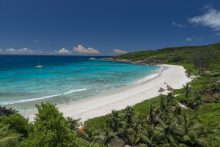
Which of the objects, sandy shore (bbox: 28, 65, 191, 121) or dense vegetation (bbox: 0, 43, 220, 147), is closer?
dense vegetation (bbox: 0, 43, 220, 147)

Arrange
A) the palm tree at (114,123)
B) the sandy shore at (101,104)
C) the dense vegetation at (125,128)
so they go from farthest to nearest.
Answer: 1. the sandy shore at (101,104)
2. the palm tree at (114,123)
3. the dense vegetation at (125,128)

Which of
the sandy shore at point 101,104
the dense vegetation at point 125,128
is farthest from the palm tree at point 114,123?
the sandy shore at point 101,104

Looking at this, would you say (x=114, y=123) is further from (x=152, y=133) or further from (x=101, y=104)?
(x=101, y=104)

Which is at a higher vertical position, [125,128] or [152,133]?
[125,128]

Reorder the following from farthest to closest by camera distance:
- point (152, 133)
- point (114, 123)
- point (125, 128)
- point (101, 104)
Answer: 1. point (101, 104)
2. point (114, 123)
3. point (125, 128)
4. point (152, 133)

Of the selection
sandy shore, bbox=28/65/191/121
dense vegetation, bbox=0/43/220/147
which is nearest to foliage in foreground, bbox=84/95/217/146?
dense vegetation, bbox=0/43/220/147

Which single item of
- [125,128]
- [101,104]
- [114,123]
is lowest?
[101,104]

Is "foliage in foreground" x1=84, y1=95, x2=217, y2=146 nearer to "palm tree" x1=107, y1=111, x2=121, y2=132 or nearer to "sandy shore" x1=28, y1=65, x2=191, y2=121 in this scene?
"palm tree" x1=107, y1=111, x2=121, y2=132

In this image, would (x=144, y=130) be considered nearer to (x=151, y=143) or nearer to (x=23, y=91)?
(x=151, y=143)

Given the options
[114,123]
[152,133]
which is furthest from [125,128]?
[152,133]

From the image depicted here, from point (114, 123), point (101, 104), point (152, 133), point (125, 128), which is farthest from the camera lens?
point (101, 104)

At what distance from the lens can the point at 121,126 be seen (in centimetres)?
3167

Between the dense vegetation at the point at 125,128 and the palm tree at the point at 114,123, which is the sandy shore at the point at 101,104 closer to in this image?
the dense vegetation at the point at 125,128

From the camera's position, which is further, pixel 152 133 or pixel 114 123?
pixel 114 123
